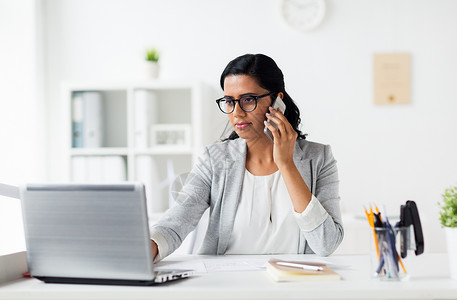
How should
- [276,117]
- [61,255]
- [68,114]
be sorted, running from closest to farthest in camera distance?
[61,255] → [276,117] → [68,114]

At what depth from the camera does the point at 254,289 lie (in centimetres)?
100

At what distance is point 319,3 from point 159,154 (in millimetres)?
1377

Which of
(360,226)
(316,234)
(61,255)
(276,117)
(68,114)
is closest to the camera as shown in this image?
(61,255)

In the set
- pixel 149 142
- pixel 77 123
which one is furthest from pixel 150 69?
pixel 77 123

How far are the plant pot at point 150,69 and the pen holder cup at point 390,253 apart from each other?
2377mm

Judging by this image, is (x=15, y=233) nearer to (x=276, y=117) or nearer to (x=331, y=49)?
(x=276, y=117)

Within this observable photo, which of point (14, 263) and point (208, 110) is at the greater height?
point (208, 110)

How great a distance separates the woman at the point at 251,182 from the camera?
168cm

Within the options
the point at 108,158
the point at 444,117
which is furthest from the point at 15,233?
the point at 444,117

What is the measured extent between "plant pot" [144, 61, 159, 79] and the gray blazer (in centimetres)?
153

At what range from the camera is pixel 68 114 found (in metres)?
3.22

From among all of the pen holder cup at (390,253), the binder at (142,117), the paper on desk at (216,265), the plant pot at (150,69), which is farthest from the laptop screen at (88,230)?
the plant pot at (150,69)

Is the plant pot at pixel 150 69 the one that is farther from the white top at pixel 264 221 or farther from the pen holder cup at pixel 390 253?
the pen holder cup at pixel 390 253

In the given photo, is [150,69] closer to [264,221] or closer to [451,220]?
[264,221]
